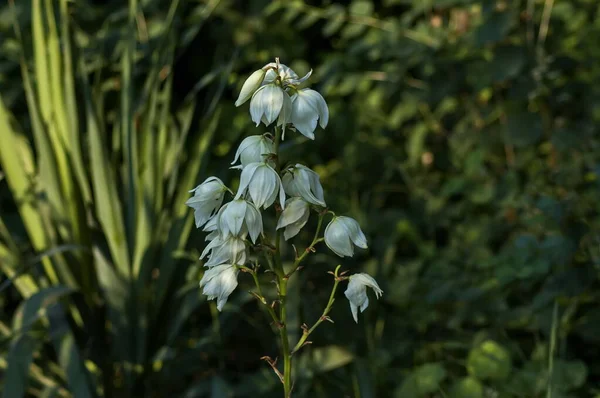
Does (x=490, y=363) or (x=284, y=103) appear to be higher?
(x=284, y=103)

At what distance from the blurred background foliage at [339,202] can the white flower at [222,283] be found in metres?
0.72

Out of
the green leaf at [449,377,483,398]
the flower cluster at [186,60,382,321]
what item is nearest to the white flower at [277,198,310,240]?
the flower cluster at [186,60,382,321]

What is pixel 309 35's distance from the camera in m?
3.25

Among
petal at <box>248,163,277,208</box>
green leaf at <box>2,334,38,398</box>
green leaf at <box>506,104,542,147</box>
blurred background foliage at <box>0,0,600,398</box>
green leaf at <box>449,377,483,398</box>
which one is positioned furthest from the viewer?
green leaf at <box>506,104,542,147</box>

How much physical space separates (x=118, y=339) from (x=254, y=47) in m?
1.35

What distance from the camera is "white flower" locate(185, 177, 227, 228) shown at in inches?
41.6

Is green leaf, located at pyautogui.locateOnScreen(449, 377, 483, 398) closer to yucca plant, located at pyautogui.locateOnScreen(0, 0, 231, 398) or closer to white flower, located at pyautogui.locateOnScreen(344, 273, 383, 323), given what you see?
yucca plant, located at pyautogui.locateOnScreen(0, 0, 231, 398)

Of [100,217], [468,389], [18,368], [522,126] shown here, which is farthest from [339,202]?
[18,368]

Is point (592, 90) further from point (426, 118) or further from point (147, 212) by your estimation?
point (147, 212)

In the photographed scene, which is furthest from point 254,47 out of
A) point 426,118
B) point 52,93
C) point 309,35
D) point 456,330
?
point 456,330

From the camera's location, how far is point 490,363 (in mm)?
1748

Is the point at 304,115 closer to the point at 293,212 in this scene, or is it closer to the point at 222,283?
the point at 293,212

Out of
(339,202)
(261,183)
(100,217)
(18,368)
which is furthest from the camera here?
(339,202)

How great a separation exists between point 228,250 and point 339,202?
60.1 inches
